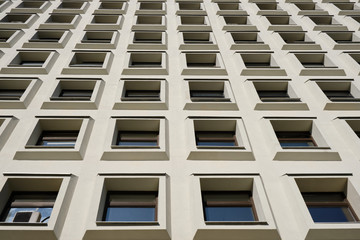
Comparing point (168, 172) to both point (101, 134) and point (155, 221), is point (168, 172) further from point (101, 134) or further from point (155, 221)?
point (101, 134)

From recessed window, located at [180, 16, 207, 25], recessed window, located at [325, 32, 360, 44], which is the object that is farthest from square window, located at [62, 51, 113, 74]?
recessed window, located at [325, 32, 360, 44]

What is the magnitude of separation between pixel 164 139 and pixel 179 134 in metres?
0.85

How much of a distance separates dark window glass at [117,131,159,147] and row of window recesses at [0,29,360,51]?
7.79m

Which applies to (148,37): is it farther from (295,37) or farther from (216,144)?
(216,144)

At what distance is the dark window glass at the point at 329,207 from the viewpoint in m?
10.1

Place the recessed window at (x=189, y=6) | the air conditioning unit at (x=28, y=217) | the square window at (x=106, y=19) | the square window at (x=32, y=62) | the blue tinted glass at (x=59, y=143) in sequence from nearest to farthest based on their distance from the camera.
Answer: the air conditioning unit at (x=28, y=217) < the blue tinted glass at (x=59, y=143) < the square window at (x=32, y=62) < the square window at (x=106, y=19) < the recessed window at (x=189, y=6)

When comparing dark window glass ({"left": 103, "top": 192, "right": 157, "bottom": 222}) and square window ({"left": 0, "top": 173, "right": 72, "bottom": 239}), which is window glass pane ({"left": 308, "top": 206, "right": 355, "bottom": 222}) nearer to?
dark window glass ({"left": 103, "top": 192, "right": 157, "bottom": 222})

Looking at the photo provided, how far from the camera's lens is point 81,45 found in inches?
766

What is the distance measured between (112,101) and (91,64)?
532cm

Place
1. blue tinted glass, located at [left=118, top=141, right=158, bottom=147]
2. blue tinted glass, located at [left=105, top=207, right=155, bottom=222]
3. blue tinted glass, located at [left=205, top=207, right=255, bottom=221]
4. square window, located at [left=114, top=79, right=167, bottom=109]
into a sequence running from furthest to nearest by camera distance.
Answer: square window, located at [left=114, top=79, right=167, bottom=109] < blue tinted glass, located at [left=118, top=141, right=158, bottom=147] < blue tinted glass, located at [left=205, top=207, right=255, bottom=221] < blue tinted glass, located at [left=105, top=207, right=155, bottom=222]

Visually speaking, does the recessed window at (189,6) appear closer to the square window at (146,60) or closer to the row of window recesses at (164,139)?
the square window at (146,60)

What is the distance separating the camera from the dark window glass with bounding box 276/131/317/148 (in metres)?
13.2

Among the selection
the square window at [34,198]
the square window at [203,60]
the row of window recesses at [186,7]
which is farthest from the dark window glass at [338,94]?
the square window at [34,198]

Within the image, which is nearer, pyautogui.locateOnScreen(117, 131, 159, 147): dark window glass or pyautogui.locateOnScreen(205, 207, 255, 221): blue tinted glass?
pyautogui.locateOnScreen(205, 207, 255, 221): blue tinted glass
